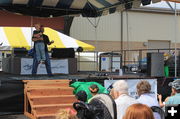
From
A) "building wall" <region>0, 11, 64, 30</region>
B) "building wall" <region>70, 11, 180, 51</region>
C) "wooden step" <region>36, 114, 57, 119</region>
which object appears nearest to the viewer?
"wooden step" <region>36, 114, 57, 119</region>

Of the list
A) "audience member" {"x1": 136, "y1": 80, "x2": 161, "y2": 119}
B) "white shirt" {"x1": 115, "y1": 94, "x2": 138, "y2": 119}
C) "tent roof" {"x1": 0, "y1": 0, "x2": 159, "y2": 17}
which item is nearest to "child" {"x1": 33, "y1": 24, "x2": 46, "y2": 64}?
"tent roof" {"x1": 0, "y1": 0, "x2": 159, "y2": 17}

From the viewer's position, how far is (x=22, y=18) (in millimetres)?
21000

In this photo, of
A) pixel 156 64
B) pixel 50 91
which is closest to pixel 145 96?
pixel 50 91

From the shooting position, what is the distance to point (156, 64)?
10172 millimetres

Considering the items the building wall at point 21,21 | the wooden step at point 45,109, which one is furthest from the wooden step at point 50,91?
the building wall at point 21,21

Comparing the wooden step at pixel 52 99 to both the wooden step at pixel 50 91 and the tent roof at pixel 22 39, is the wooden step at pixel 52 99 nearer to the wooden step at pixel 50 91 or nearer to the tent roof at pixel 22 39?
the wooden step at pixel 50 91

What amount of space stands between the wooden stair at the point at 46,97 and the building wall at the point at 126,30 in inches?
603

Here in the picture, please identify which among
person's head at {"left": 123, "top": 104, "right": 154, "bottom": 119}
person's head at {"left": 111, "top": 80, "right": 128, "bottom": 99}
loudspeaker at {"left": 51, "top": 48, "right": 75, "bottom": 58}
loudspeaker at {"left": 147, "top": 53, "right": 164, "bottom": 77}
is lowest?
person's head at {"left": 123, "top": 104, "right": 154, "bottom": 119}

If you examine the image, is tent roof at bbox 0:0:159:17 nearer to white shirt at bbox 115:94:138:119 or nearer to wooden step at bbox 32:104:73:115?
wooden step at bbox 32:104:73:115

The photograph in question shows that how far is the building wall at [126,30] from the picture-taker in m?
23.7

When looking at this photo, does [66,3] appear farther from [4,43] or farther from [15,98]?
[15,98]

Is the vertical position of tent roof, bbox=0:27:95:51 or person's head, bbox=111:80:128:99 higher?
tent roof, bbox=0:27:95:51

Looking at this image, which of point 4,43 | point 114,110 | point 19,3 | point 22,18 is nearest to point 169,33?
point 22,18

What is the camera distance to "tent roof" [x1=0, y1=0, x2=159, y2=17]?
477 inches
